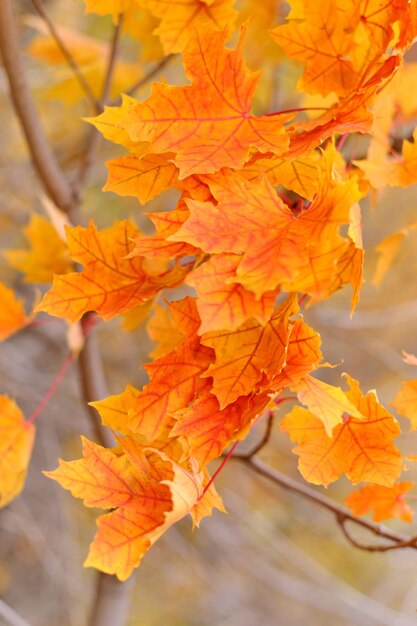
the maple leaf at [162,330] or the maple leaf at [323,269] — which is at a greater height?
the maple leaf at [323,269]

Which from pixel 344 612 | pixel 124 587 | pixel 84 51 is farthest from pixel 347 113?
pixel 344 612

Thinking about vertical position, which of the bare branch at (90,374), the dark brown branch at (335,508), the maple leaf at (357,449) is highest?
the maple leaf at (357,449)

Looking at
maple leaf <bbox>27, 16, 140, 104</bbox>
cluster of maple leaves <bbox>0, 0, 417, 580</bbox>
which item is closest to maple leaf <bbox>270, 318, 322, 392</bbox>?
cluster of maple leaves <bbox>0, 0, 417, 580</bbox>

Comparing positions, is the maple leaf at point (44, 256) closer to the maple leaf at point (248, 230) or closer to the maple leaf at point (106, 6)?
the maple leaf at point (106, 6)

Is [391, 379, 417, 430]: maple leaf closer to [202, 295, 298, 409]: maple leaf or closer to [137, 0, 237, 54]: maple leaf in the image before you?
[202, 295, 298, 409]: maple leaf

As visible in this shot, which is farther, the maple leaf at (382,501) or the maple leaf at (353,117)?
the maple leaf at (382,501)

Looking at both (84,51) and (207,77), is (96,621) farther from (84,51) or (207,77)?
(84,51)

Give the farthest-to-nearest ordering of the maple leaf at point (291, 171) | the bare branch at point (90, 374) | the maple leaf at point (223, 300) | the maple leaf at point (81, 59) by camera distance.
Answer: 1. the maple leaf at point (81, 59)
2. the bare branch at point (90, 374)
3. the maple leaf at point (291, 171)
4. the maple leaf at point (223, 300)

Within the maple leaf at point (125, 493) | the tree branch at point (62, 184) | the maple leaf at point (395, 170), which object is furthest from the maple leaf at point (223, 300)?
the tree branch at point (62, 184)
